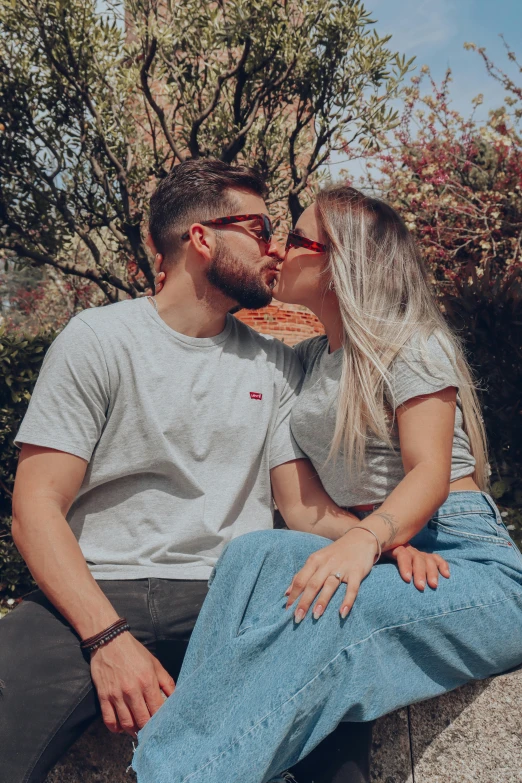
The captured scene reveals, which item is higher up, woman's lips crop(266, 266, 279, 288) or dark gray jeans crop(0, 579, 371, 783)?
woman's lips crop(266, 266, 279, 288)

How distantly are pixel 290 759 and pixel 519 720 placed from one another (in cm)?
78

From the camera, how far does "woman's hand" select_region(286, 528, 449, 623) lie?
71.0 inches

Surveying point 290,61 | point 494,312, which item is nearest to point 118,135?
point 290,61

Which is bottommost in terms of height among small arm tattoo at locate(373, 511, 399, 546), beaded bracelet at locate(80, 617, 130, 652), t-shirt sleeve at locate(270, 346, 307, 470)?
beaded bracelet at locate(80, 617, 130, 652)

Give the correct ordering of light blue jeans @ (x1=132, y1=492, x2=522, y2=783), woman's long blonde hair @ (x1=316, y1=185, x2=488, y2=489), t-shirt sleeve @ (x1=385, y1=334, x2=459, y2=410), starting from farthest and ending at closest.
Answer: woman's long blonde hair @ (x1=316, y1=185, x2=488, y2=489) → t-shirt sleeve @ (x1=385, y1=334, x2=459, y2=410) → light blue jeans @ (x1=132, y1=492, x2=522, y2=783)

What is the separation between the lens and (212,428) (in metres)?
2.53

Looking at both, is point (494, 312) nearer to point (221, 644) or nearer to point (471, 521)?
point (471, 521)

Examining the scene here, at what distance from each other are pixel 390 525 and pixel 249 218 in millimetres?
1490

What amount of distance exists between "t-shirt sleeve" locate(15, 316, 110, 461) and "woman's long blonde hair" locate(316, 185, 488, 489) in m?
0.84

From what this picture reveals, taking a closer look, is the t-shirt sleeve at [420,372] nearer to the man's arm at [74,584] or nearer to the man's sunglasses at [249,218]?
the man's sunglasses at [249,218]

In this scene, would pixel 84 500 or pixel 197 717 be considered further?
pixel 84 500

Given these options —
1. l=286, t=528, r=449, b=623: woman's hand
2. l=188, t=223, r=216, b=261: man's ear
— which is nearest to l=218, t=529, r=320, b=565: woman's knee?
l=286, t=528, r=449, b=623: woman's hand

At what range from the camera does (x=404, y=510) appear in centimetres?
204

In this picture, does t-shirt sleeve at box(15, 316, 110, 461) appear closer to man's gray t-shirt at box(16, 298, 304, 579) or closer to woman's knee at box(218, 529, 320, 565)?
man's gray t-shirt at box(16, 298, 304, 579)
